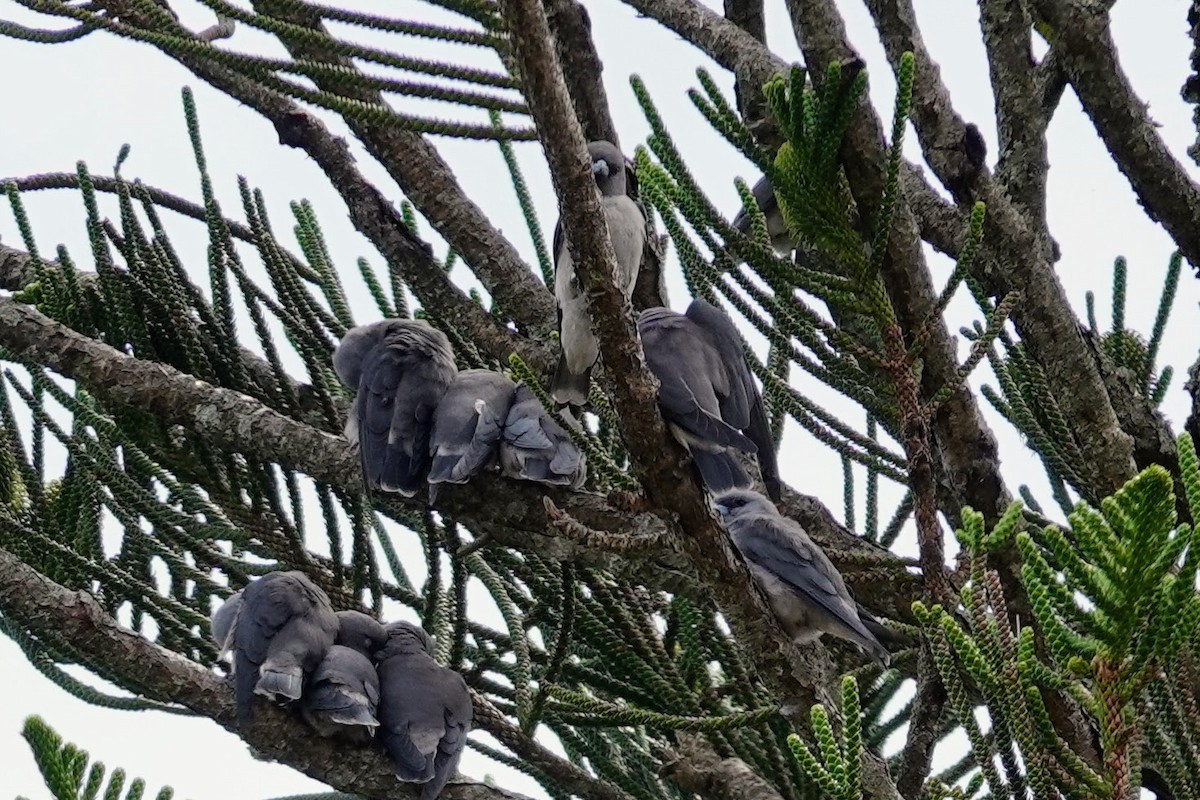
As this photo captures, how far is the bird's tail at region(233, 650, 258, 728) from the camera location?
290cm

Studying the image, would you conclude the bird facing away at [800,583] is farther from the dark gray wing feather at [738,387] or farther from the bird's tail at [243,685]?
the bird's tail at [243,685]

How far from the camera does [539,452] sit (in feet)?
10.7

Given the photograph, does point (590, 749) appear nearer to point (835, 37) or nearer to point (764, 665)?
point (764, 665)

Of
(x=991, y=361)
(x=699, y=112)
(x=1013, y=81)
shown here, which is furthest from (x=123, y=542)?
(x=1013, y=81)

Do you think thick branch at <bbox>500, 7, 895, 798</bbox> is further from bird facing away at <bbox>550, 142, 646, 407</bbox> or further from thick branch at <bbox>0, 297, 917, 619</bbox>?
bird facing away at <bbox>550, 142, 646, 407</bbox>

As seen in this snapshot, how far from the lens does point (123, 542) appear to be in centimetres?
368

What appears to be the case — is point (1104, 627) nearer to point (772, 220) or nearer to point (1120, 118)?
point (1120, 118)

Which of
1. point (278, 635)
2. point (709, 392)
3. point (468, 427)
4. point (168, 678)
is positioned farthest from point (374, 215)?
point (168, 678)

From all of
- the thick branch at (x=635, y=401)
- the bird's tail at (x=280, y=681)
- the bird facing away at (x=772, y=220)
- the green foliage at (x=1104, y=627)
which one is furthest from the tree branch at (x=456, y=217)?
the green foliage at (x=1104, y=627)

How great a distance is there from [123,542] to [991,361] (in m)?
2.32

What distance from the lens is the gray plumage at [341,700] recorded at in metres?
3.03

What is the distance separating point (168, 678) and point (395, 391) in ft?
3.34

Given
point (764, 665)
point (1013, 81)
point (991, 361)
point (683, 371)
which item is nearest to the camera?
point (764, 665)

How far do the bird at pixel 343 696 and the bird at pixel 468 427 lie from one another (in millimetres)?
451
